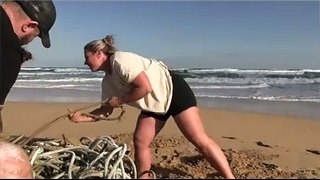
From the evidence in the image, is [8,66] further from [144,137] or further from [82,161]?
[144,137]

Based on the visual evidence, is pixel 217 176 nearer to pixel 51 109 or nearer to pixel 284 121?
pixel 284 121

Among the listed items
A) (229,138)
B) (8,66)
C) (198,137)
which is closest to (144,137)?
(198,137)

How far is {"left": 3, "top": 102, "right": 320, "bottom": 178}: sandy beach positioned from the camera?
5.18 metres

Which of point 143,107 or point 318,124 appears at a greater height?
point 143,107

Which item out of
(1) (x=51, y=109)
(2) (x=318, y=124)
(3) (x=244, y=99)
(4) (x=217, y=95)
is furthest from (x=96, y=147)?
(4) (x=217, y=95)

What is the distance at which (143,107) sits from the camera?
170 inches

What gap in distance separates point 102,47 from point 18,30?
64 cm

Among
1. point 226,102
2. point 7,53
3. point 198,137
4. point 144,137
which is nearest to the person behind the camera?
point 7,53

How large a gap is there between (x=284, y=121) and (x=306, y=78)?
11.3 meters

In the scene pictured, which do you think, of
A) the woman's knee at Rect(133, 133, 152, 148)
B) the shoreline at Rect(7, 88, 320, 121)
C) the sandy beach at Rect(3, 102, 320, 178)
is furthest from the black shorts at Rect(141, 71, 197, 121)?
the shoreline at Rect(7, 88, 320, 121)

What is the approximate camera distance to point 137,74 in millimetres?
4121

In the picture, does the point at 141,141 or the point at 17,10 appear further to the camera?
the point at 141,141

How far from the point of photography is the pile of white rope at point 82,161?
375 centimetres

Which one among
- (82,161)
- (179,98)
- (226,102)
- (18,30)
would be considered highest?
(18,30)
